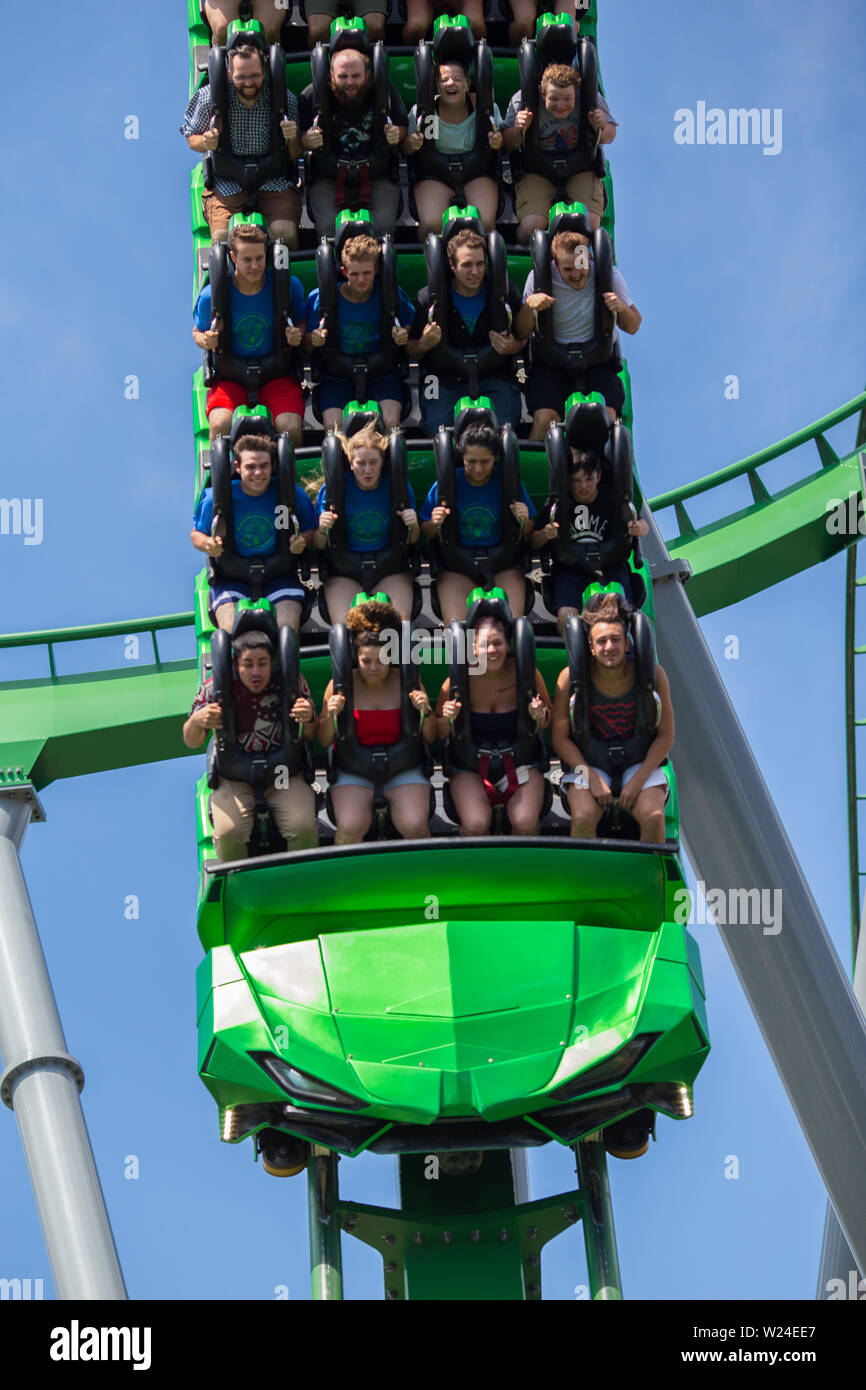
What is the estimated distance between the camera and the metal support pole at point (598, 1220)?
6.04 m

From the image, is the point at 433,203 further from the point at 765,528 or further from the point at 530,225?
the point at 765,528

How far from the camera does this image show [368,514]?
6.38 meters

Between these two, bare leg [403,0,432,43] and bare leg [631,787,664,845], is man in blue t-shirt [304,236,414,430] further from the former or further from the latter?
bare leg [631,787,664,845]

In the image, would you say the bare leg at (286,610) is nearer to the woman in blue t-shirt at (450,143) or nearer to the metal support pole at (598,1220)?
the woman in blue t-shirt at (450,143)

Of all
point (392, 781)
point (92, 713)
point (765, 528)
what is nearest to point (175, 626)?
point (92, 713)

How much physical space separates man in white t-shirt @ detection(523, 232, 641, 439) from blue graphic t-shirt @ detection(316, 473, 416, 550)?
748mm

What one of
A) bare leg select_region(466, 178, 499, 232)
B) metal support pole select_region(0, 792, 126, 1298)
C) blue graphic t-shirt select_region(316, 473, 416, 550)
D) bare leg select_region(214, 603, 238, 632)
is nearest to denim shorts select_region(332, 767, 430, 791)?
bare leg select_region(214, 603, 238, 632)

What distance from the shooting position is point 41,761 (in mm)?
9164

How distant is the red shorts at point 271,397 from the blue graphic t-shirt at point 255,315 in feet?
0.36

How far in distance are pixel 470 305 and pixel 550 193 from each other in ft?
2.54

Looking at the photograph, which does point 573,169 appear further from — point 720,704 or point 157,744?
point 157,744

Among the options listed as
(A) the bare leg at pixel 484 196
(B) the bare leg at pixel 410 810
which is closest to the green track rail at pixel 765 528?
(A) the bare leg at pixel 484 196

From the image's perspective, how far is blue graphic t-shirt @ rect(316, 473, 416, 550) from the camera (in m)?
6.35

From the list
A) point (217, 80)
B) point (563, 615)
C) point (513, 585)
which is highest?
point (217, 80)
